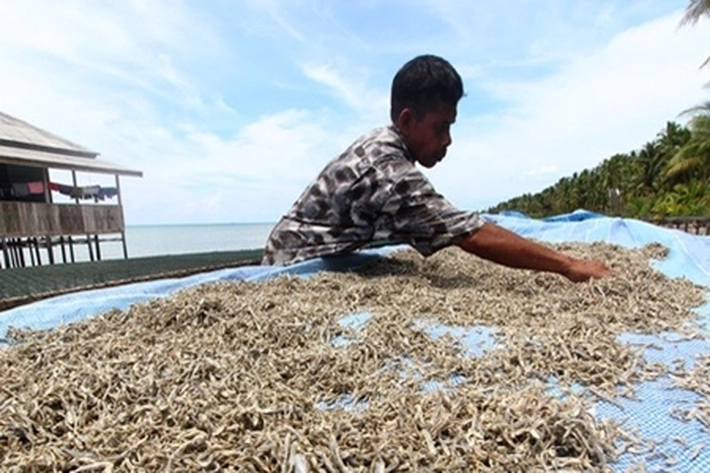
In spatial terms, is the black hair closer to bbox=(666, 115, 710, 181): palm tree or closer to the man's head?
the man's head

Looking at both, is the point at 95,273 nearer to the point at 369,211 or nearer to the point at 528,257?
the point at 369,211

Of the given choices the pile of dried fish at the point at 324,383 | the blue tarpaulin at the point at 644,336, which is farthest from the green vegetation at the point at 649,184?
the pile of dried fish at the point at 324,383

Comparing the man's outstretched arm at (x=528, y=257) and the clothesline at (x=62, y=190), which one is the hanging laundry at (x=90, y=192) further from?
the man's outstretched arm at (x=528, y=257)

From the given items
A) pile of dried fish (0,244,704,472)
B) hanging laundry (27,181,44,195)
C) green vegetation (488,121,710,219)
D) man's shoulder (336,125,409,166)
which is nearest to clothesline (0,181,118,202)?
hanging laundry (27,181,44,195)

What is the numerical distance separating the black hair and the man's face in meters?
0.02

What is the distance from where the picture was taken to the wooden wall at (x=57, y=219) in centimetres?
779

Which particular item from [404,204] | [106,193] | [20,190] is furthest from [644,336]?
[106,193]

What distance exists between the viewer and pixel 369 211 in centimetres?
169

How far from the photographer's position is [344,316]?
1.10 m

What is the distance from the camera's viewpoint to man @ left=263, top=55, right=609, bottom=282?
1439 mm

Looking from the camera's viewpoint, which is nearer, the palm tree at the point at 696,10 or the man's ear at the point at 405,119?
the man's ear at the point at 405,119

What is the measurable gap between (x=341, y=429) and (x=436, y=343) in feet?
1.24

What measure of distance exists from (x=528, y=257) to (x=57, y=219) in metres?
9.75

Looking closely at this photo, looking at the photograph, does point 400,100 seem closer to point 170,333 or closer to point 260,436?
point 170,333
